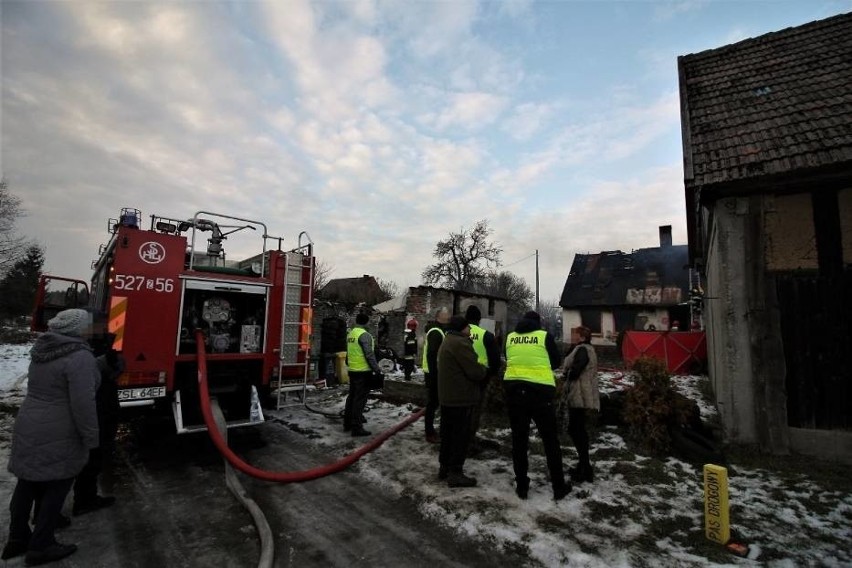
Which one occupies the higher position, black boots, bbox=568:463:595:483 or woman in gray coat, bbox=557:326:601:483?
Answer: woman in gray coat, bbox=557:326:601:483

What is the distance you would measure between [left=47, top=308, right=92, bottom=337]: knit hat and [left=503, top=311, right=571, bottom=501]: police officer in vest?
385 centimetres

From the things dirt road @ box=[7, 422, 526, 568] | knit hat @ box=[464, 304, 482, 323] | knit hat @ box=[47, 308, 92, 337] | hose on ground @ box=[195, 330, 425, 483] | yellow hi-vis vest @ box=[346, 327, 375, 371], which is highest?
knit hat @ box=[464, 304, 482, 323]

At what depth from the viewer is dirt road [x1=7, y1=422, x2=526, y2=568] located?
3.16 metres

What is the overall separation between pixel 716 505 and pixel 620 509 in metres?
0.86

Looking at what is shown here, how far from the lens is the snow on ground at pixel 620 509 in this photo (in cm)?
323

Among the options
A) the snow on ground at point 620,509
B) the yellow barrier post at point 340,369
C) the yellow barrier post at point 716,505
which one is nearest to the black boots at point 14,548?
the snow on ground at point 620,509

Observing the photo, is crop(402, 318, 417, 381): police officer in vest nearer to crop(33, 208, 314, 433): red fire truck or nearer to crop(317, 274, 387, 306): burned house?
crop(33, 208, 314, 433): red fire truck

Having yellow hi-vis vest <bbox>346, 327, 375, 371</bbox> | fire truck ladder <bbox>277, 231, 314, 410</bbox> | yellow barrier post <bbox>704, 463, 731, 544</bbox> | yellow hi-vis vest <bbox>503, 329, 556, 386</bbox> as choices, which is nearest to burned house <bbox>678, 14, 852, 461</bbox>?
yellow barrier post <bbox>704, 463, 731, 544</bbox>

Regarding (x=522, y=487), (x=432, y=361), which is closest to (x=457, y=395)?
(x=522, y=487)

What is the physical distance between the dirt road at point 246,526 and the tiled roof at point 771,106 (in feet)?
19.0

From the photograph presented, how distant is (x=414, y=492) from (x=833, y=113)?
Answer: 297 inches

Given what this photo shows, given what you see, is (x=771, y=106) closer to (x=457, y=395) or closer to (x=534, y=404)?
(x=534, y=404)

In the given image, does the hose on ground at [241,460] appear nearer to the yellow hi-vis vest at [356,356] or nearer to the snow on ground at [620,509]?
the snow on ground at [620,509]

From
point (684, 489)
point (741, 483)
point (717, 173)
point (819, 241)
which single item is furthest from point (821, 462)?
point (717, 173)
